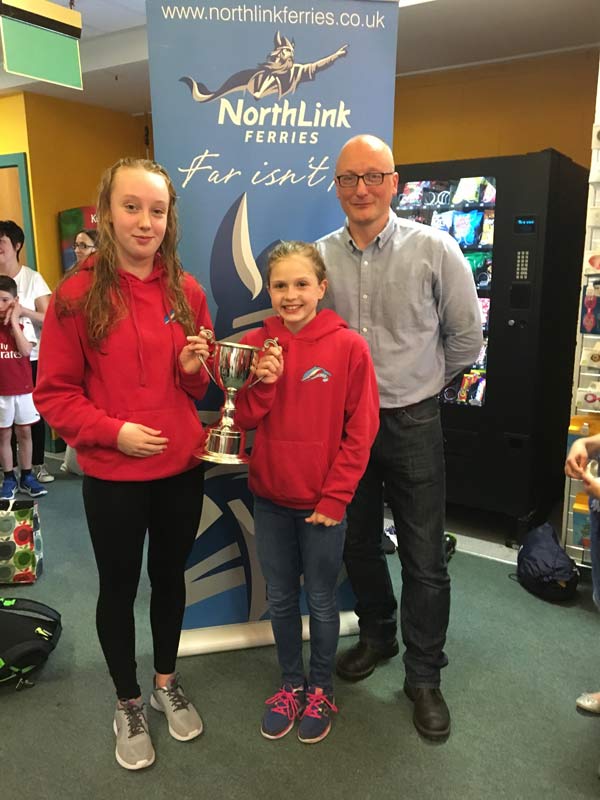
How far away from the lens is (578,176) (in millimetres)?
3350

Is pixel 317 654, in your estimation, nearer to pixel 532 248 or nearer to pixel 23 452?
pixel 532 248

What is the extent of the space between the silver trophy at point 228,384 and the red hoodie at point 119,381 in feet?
0.17

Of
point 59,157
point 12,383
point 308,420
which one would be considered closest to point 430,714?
point 308,420

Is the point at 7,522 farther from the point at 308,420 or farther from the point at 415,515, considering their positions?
the point at 415,515

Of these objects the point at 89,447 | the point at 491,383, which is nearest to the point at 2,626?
the point at 89,447

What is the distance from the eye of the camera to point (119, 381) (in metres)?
1.60

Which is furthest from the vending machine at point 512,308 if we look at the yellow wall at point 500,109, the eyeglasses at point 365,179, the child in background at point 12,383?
the child in background at point 12,383

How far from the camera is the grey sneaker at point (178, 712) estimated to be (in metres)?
1.91

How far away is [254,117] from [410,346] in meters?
0.90

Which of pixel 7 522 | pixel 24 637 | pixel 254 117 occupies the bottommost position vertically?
pixel 24 637

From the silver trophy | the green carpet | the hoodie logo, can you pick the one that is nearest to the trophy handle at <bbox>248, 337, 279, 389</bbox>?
the silver trophy

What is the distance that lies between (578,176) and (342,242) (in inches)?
82.5

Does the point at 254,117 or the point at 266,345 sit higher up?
the point at 254,117

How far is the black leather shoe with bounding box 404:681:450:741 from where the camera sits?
75.5 inches
